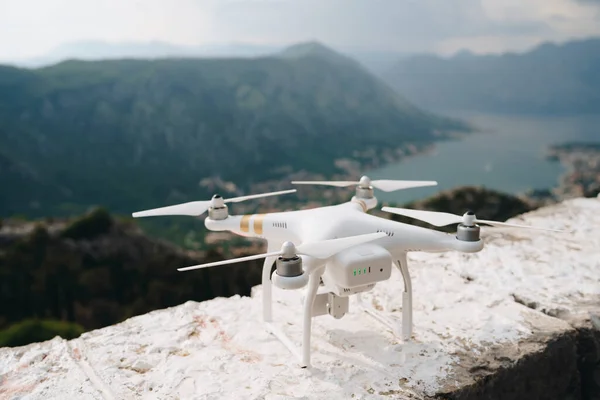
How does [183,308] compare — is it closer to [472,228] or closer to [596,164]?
[472,228]

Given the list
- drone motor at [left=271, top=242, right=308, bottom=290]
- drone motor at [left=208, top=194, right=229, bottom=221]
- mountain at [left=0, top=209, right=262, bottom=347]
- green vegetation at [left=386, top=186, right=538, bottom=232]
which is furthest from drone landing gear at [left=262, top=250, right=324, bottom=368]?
green vegetation at [left=386, top=186, right=538, bottom=232]

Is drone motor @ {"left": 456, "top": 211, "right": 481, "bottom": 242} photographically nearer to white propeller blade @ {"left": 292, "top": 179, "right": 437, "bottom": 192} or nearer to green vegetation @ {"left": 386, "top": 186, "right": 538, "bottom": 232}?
white propeller blade @ {"left": 292, "top": 179, "right": 437, "bottom": 192}

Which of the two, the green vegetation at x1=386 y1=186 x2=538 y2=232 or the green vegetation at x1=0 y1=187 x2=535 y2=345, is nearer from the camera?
the green vegetation at x1=0 y1=187 x2=535 y2=345

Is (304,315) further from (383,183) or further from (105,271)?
(105,271)

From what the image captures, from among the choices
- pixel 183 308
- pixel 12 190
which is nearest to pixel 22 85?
pixel 12 190

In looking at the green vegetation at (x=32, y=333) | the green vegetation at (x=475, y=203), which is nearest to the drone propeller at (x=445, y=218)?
the green vegetation at (x=32, y=333)

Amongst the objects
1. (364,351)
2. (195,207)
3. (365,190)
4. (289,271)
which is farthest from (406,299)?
(195,207)

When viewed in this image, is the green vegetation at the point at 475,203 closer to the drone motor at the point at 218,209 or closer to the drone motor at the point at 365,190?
the drone motor at the point at 365,190
